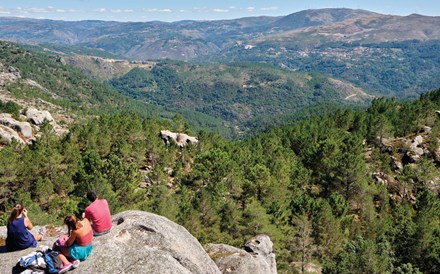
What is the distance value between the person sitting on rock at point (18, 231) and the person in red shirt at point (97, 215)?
10.2 ft

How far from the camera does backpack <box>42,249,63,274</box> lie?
660 inches

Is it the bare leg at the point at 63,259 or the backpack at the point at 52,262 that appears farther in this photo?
the bare leg at the point at 63,259

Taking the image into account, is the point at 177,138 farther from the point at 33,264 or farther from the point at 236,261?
the point at 33,264

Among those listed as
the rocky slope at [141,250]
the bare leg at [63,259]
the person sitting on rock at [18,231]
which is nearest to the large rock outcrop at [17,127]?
the rocky slope at [141,250]

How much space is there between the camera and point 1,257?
1831cm

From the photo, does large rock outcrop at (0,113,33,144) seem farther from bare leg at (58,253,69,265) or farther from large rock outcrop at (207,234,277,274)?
bare leg at (58,253,69,265)

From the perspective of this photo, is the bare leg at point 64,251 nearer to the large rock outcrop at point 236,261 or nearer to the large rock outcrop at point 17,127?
the large rock outcrop at point 236,261

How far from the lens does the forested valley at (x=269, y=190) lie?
187ft

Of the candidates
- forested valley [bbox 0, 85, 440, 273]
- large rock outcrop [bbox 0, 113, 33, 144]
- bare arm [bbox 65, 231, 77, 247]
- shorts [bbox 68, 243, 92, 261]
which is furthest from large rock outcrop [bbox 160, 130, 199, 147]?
bare arm [bbox 65, 231, 77, 247]

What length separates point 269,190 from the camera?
73500 millimetres

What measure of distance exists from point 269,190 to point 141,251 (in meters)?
56.9

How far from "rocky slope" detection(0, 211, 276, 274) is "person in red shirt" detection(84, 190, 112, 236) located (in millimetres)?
388

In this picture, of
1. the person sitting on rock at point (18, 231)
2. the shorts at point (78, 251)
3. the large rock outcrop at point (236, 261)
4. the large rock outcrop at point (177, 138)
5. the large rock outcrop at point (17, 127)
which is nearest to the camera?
the shorts at point (78, 251)

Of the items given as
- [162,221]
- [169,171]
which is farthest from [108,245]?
[169,171]
